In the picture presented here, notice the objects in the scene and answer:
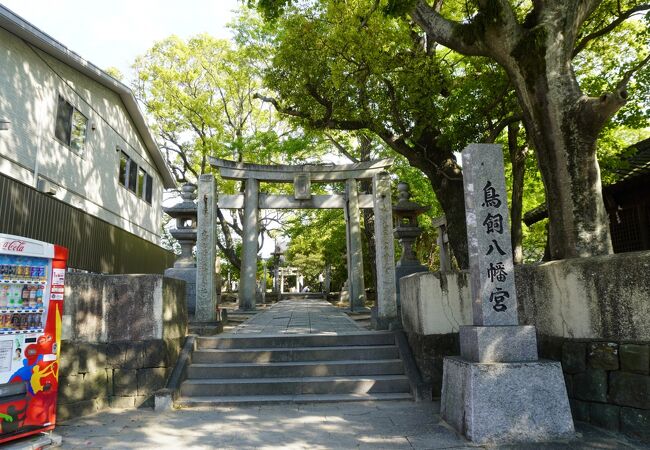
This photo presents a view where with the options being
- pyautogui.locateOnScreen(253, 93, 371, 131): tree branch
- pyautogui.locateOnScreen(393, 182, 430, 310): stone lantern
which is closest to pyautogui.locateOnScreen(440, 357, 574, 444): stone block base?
pyautogui.locateOnScreen(393, 182, 430, 310): stone lantern

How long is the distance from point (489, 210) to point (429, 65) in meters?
7.20

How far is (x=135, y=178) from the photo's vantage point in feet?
57.7

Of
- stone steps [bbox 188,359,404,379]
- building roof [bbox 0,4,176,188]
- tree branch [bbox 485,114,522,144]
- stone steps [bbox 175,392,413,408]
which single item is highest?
building roof [bbox 0,4,176,188]

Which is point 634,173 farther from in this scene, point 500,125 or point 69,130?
point 69,130

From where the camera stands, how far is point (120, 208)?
1580cm

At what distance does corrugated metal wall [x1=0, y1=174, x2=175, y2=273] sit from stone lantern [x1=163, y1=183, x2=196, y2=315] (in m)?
2.66

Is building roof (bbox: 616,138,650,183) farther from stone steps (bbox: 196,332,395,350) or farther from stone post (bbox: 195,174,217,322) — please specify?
stone post (bbox: 195,174,217,322)

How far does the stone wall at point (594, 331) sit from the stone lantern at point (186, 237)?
638 cm

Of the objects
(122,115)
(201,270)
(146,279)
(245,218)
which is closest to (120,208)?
(122,115)

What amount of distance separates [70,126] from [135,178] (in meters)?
5.13

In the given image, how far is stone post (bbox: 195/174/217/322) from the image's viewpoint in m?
8.96

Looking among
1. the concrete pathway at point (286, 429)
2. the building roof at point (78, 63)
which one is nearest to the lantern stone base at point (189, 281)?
the concrete pathway at point (286, 429)

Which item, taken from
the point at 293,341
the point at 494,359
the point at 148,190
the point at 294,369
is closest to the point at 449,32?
the point at 494,359

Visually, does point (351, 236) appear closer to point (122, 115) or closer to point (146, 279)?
point (146, 279)
